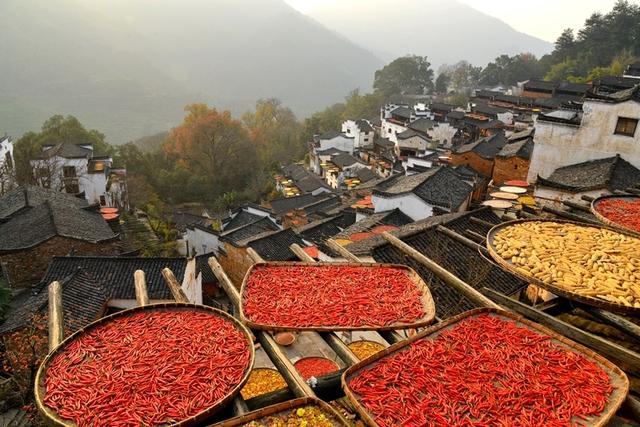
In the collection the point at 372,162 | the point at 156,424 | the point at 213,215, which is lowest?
the point at 213,215

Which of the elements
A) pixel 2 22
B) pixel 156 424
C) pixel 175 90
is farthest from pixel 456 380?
pixel 2 22

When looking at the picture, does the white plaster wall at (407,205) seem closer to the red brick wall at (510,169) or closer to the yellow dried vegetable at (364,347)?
the red brick wall at (510,169)

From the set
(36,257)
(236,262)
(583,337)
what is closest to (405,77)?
(236,262)

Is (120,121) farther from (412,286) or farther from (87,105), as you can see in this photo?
(412,286)

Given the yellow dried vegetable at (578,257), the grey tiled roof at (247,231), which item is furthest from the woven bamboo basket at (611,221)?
the grey tiled roof at (247,231)

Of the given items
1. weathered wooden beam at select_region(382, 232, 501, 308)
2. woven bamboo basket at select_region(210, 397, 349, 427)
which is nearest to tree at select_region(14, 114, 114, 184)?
weathered wooden beam at select_region(382, 232, 501, 308)
